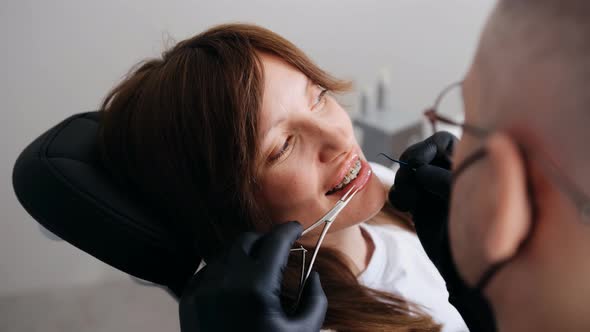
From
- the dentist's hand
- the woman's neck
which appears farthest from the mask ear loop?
the woman's neck

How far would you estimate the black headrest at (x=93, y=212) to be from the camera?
0.85 metres

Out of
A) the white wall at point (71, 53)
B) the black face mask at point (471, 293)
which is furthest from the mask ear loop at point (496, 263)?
the white wall at point (71, 53)

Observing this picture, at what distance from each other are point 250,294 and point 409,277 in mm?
555

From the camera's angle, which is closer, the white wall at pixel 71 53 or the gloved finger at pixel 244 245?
the gloved finger at pixel 244 245

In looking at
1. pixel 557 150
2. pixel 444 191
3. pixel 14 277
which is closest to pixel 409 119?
pixel 444 191

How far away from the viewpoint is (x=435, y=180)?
32.7 inches

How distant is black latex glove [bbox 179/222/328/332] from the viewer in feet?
2.19

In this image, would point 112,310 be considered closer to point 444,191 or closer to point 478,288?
point 444,191

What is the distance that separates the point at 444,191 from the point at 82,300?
3.76 ft

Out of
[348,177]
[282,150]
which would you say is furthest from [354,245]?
[282,150]

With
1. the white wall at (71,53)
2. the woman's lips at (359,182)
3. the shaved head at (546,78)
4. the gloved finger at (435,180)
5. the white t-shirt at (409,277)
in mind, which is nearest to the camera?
the shaved head at (546,78)

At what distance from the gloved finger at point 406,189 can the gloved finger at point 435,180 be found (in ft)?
0.14

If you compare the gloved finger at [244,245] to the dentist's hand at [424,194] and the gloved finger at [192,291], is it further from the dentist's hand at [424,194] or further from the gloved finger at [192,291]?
the dentist's hand at [424,194]

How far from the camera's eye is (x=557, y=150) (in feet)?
1.23
